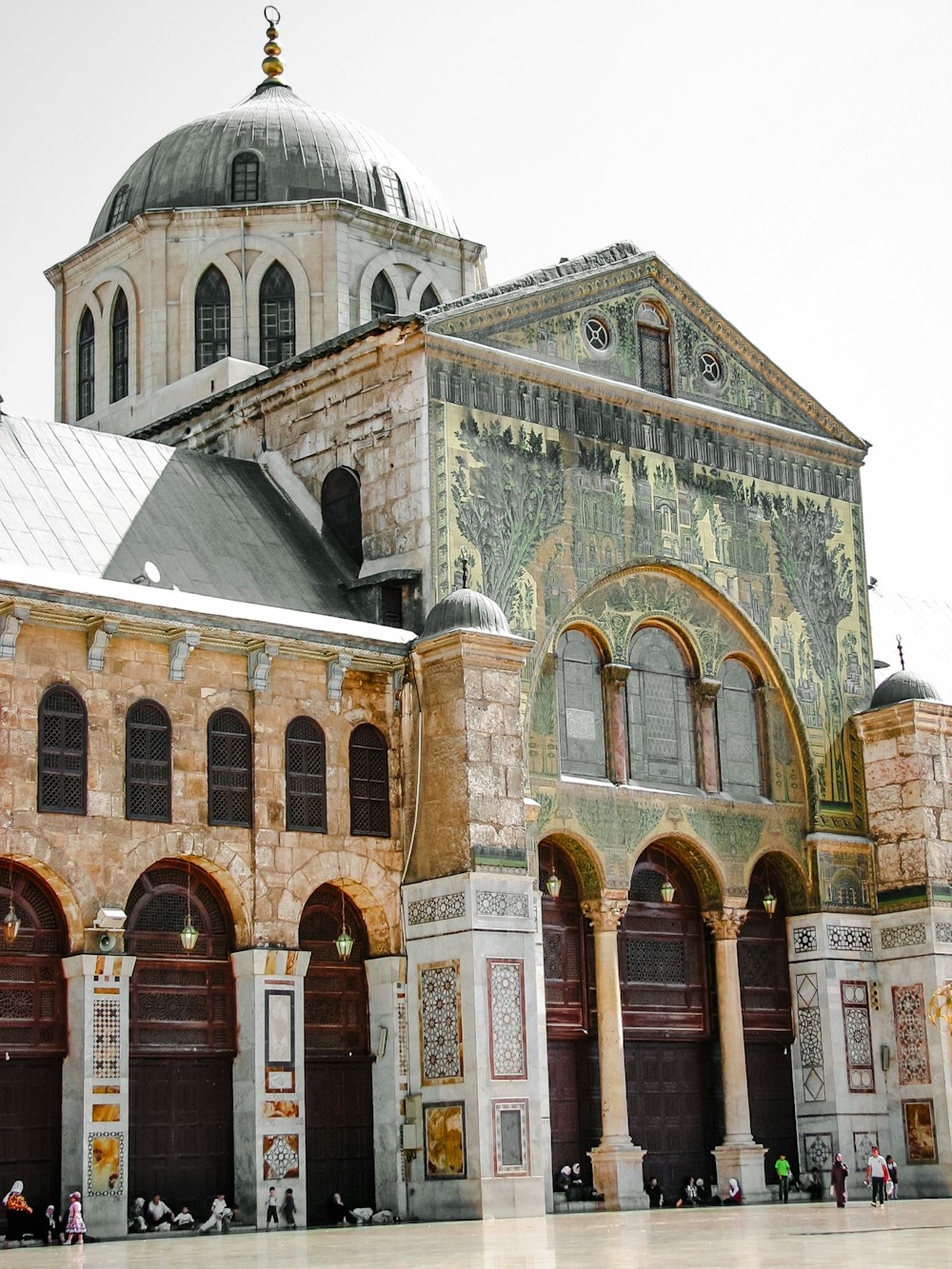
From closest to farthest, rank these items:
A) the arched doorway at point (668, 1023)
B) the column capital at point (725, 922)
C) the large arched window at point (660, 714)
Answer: the arched doorway at point (668, 1023)
the large arched window at point (660, 714)
the column capital at point (725, 922)

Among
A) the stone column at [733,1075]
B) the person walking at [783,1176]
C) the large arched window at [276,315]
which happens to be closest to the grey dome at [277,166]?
the large arched window at [276,315]

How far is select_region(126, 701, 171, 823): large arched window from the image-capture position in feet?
85.7

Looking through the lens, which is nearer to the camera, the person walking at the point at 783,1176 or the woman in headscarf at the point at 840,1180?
the woman in headscarf at the point at 840,1180

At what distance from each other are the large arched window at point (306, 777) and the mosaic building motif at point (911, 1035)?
11.0 metres

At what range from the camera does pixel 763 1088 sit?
32.8 metres

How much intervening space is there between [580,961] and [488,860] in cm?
406

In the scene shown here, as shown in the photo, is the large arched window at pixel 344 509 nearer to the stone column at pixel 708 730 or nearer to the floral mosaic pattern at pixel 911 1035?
the stone column at pixel 708 730

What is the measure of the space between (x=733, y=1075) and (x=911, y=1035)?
3374mm

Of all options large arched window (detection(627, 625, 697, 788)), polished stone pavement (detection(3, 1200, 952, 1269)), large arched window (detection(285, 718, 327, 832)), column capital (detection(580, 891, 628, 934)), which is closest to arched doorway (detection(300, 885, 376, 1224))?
large arched window (detection(285, 718, 327, 832))

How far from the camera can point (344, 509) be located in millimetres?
31562

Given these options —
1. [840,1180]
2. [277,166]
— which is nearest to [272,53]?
[277,166]

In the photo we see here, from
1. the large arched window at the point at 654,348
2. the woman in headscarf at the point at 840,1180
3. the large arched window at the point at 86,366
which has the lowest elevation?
the woman in headscarf at the point at 840,1180

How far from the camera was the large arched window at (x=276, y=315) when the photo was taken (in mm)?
36562

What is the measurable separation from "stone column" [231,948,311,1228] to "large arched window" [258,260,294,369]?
527 inches
